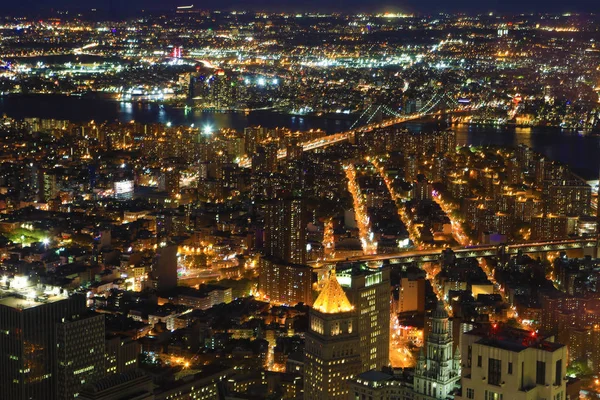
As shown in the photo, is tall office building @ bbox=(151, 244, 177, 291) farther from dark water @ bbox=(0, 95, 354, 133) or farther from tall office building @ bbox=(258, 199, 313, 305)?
dark water @ bbox=(0, 95, 354, 133)

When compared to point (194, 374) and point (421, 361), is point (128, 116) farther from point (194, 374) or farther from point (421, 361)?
point (421, 361)

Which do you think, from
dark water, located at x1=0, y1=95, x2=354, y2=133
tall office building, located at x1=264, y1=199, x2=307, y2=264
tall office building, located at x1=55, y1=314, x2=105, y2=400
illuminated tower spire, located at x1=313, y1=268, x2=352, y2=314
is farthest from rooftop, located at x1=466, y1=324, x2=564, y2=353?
dark water, located at x1=0, y1=95, x2=354, y2=133

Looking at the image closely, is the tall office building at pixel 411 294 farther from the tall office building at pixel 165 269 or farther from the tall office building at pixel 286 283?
the tall office building at pixel 165 269

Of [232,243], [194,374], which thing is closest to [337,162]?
[232,243]

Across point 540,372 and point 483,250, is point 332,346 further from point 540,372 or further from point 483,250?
point 483,250

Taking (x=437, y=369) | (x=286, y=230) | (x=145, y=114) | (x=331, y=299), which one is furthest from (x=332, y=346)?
(x=145, y=114)

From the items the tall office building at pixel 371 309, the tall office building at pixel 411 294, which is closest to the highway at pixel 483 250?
the tall office building at pixel 411 294
